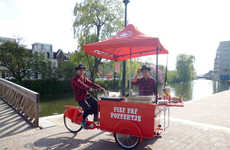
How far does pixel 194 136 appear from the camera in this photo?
14.3ft

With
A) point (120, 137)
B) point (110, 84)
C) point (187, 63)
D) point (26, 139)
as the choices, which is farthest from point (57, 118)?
point (187, 63)

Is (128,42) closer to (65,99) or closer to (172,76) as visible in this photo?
(65,99)

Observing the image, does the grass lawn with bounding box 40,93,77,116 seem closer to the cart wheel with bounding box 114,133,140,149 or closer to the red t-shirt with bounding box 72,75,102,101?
the red t-shirt with bounding box 72,75,102,101

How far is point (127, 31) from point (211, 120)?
464 cm

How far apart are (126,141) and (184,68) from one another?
56.5m

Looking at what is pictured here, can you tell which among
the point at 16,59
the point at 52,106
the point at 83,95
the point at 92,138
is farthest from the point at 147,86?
the point at 16,59

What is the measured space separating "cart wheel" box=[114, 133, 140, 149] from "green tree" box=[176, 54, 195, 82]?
54672mm

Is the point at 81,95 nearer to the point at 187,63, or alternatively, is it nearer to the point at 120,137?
the point at 120,137

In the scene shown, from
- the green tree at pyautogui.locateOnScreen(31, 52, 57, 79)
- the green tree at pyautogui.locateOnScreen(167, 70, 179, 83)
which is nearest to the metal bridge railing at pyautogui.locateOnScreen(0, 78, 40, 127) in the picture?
the green tree at pyautogui.locateOnScreen(31, 52, 57, 79)

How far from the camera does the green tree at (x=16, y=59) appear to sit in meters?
20.6

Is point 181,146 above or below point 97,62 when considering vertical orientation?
below

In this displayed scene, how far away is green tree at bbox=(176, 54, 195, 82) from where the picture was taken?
55094 millimetres

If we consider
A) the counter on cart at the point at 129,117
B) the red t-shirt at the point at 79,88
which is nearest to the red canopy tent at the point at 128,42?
the red t-shirt at the point at 79,88

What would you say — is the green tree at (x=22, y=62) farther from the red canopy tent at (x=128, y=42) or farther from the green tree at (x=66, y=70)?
the red canopy tent at (x=128, y=42)
